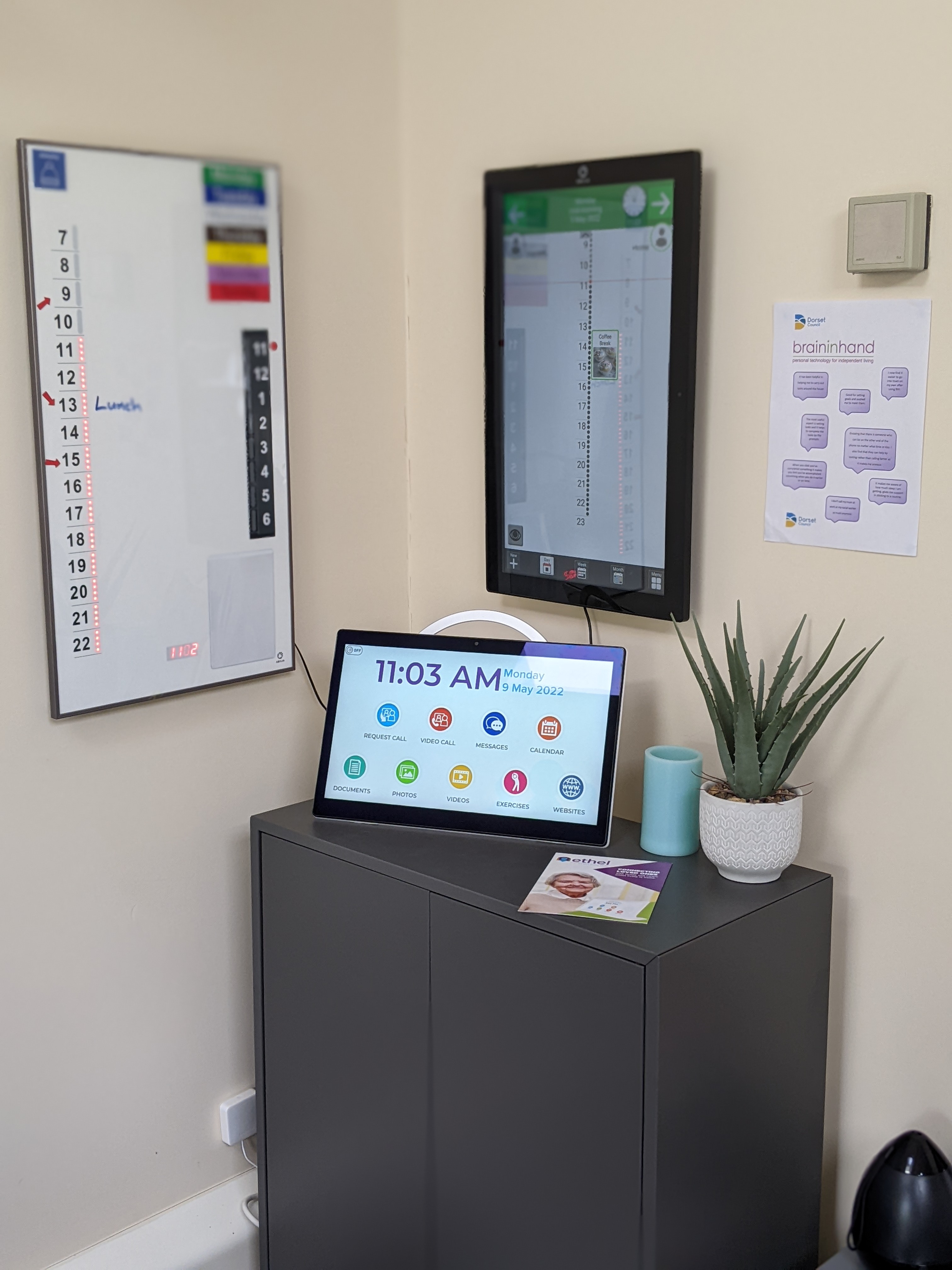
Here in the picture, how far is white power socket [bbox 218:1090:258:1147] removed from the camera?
6.81 ft

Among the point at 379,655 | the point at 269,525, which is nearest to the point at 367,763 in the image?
the point at 379,655

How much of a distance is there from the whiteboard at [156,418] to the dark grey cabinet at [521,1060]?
331mm

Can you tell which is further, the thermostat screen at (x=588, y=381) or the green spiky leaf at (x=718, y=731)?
the thermostat screen at (x=588, y=381)

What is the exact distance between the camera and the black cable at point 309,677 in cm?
209

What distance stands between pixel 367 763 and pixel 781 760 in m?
0.63

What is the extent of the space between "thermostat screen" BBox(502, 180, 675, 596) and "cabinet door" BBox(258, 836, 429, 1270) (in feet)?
1.96

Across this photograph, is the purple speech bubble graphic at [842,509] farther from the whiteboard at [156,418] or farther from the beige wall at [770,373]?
the whiteboard at [156,418]

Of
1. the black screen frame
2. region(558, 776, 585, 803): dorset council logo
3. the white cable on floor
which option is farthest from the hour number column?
the white cable on floor

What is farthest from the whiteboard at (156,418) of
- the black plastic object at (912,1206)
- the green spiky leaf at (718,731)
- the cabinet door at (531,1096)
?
the black plastic object at (912,1206)

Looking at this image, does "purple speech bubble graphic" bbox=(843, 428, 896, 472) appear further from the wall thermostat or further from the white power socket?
the white power socket

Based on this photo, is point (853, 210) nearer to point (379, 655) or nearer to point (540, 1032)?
point (379, 655)

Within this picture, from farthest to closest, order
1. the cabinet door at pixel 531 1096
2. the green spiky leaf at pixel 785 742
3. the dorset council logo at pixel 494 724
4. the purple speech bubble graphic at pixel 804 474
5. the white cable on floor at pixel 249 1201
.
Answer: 1. the white cable on floor at pixel 249 1201
2. the dorset council logo at pixel 494 724
3. the purple speech bubble graphic at pixel 804 474
4. the green spiky leaf at pixel 785 742
5. the cabinet door at pixel 531 1096

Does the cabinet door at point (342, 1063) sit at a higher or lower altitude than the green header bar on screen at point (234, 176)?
lower

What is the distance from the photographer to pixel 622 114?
1816 millimetres
